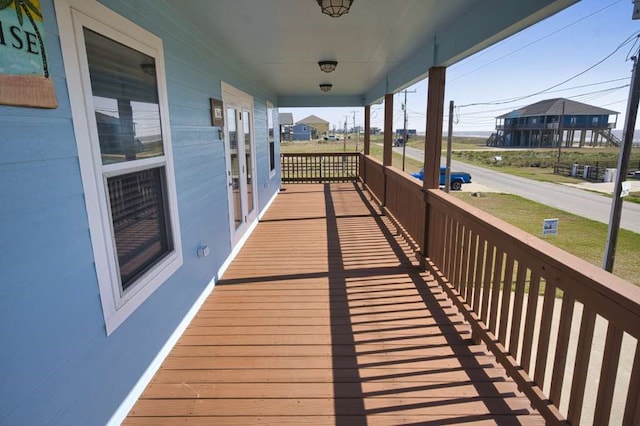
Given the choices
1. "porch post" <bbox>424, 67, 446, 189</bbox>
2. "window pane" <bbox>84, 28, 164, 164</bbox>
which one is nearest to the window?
"porch post" <bbox>424, 67, 446, 189</bbox>

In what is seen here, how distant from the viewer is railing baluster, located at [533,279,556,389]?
165cm

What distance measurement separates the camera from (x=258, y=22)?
2.80 metres

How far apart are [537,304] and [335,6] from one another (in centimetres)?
222

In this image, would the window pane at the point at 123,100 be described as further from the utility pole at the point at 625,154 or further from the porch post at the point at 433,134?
the utility pole at the point at 625,154

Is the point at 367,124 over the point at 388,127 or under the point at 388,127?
over

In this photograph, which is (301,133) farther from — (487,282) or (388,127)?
(487,282)

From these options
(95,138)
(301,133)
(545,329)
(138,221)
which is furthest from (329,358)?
(301,133)

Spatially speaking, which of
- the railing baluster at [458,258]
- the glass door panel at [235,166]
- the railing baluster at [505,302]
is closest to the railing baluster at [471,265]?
the railing baluster at [458,258]

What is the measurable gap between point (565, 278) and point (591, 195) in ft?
60.9

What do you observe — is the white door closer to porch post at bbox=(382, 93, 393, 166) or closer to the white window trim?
the white window trim

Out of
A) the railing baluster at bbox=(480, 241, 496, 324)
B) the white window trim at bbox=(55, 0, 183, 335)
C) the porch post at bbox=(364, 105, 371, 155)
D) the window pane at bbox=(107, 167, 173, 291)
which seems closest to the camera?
the white window trim at bbox=(55, 0, 183, 335)

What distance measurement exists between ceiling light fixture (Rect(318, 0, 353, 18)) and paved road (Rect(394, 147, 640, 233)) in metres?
11.4

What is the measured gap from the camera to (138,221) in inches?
79.4

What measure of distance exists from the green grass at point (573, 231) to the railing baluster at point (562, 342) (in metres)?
6.11
